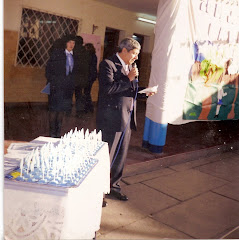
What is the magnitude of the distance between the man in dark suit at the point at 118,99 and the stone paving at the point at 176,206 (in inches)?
19.0

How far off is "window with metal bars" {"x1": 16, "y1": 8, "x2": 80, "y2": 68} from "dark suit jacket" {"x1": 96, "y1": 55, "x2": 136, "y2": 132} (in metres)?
5.20

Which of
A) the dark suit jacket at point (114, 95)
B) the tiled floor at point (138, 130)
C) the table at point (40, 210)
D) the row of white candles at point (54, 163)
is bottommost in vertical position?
the tiled floor at point (138, 130)

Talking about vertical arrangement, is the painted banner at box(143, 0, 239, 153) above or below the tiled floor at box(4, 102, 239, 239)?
above

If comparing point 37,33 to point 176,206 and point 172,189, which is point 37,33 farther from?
point 176,206

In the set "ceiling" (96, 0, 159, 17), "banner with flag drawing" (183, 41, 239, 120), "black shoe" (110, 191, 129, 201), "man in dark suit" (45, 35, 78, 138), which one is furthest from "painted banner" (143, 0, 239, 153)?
"ceiling" (96, 0, 159, 17)

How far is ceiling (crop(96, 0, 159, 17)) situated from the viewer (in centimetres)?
824

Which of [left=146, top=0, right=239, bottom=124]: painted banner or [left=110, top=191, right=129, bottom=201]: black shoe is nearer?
[left=110, top=191, right=129, bottom=201]: black shoe

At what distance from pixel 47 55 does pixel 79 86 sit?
1198mm

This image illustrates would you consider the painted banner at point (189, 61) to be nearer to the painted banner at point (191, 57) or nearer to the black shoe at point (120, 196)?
the painted banner at point (191, 57)

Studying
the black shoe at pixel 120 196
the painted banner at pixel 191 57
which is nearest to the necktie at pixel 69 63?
the painted banner at pixel 191 57

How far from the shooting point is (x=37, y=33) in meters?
8.02

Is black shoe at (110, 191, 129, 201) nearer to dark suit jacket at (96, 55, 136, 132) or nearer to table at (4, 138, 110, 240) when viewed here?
dark suit jacket at (96, 55, 136, 132)

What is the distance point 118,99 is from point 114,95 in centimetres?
6

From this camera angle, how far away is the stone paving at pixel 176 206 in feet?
10.1
